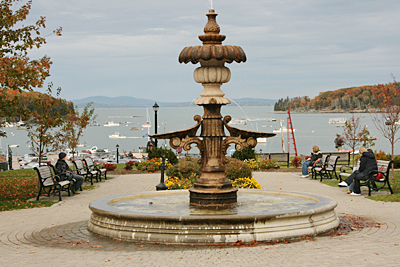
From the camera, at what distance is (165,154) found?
23875 millimetres

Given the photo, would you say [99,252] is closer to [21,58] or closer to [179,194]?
[179,194]

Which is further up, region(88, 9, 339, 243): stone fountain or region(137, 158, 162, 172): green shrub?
region(88, 9, 339, 243): stone fountain

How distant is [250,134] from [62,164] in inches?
283

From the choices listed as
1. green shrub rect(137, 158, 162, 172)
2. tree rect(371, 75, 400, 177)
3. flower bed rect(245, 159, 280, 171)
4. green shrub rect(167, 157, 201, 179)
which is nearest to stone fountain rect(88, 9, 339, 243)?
green shrub rect(167, 157, 201, 179)

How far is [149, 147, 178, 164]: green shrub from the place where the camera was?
23750 mm

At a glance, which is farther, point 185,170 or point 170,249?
point 185,170

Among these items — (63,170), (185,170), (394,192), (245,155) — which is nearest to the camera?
(394,192)

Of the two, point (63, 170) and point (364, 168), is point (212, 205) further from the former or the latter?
point (63, 170)

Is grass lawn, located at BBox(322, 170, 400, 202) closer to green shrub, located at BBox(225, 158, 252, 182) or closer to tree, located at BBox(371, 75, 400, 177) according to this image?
tree, located at BBox(371, 75, 400, 177)

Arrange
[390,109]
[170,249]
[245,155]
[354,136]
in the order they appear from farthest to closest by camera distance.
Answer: [354,136] < [245,155] < [390,109] < [170,249]

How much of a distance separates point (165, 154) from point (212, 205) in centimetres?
1490

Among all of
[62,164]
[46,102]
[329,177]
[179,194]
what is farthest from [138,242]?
[329,177]

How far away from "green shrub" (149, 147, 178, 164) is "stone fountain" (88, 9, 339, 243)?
12.4m

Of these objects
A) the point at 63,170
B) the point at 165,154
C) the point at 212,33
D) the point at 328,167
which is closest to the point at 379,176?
the point at 328,167
